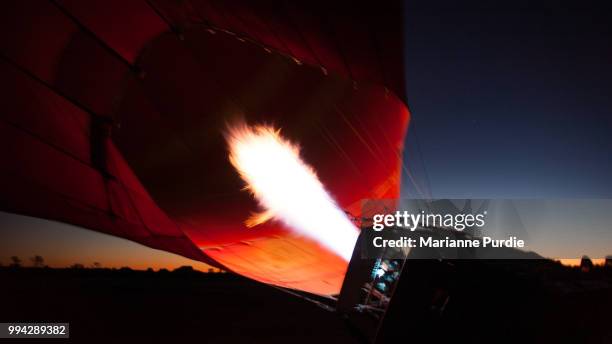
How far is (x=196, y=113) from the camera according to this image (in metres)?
5.79

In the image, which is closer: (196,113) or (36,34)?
(36,34)

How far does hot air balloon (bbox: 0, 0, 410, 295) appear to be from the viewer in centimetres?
337

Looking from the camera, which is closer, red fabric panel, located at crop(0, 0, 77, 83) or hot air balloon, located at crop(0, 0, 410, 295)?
red fabric panel, located at crop(0, 0, 77, 83)

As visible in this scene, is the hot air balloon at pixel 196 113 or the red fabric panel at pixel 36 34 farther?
the hot air balloon at pixel 196 113

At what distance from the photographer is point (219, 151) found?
6.02m

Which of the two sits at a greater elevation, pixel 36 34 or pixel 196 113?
pixel 196 113

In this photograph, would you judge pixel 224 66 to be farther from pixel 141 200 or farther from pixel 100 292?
pixel 100 292

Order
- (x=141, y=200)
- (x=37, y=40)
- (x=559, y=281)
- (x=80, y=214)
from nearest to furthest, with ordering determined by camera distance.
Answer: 1. (x=37, y=40)
2. (x=559, y=281)
3. (x=141, y=200)
4. (x=80, y=214)

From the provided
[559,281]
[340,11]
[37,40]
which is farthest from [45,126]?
[559,281]

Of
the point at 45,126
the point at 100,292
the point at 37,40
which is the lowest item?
the point at 100,292

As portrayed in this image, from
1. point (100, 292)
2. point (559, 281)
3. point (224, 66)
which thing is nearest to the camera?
point (559, 281)

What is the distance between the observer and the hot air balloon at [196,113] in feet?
11.0

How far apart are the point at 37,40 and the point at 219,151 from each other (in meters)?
3.15

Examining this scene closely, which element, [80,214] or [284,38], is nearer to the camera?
[284,38]
